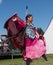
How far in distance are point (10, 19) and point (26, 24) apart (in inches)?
19.2

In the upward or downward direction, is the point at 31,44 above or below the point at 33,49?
above

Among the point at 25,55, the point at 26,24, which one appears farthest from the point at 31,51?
the point at 26,24

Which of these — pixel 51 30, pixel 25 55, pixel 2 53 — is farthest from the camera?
pixel 51 30

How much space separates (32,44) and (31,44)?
31 millimetres

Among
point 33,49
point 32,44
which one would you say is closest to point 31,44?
point 32,44

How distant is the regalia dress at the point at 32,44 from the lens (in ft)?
26.4

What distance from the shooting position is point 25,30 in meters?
8.16

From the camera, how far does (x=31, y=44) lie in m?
8.12

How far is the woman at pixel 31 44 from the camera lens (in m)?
8.03

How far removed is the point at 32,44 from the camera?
8.14 meters

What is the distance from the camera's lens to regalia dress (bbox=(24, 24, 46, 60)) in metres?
8.04

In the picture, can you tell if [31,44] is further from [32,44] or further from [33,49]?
[33,49]

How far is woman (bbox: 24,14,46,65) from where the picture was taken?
8.03m

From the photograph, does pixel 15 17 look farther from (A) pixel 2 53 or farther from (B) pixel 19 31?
(A) pixel 2 53
